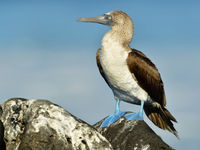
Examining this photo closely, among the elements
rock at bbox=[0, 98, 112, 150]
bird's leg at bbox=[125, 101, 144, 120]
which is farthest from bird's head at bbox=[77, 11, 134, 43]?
rock at bbox=[0, 98, 112, 150]

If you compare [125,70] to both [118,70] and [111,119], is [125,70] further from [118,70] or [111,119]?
[111,119]

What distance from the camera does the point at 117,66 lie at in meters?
7.90

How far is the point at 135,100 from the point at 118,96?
Result: 16.0 inches

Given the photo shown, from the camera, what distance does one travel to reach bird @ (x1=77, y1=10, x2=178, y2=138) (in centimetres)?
793

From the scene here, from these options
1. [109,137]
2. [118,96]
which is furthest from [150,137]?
[118,96]

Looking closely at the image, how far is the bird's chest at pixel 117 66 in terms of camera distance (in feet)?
25.9

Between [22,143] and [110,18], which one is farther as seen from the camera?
[110,18]

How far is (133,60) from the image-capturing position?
7.92m

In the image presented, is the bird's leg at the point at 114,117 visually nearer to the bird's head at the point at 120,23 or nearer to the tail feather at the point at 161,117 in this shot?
the tail feather at the point at 161,117

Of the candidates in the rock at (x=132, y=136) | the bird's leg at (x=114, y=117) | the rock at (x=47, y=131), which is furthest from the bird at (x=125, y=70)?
the rock at (x=47, y=131)

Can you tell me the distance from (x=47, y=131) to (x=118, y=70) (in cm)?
250

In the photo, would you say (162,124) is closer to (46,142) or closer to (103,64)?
(103,64)

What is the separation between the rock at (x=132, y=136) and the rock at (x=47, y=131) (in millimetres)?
1282

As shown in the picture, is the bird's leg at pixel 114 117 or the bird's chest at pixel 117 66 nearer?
the bird's chest at pixel 117 66
